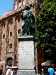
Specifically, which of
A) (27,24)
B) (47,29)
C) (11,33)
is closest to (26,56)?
(27,24)

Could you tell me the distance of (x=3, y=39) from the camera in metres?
50.0

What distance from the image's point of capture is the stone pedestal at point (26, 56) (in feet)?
46.4

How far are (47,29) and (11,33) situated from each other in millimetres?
22081

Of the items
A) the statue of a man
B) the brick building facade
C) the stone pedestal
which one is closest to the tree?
the statue of a man

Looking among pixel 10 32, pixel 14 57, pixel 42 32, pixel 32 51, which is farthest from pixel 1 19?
pixel 32 51

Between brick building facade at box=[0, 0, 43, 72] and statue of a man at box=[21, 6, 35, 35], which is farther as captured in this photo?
brick building facade at box=[0, 0, 43, 72]

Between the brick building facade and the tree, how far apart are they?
1669cm

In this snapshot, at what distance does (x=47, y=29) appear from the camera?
27.4 metres

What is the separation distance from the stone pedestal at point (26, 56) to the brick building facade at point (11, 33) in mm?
31146

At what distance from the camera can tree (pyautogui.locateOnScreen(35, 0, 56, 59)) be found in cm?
2708

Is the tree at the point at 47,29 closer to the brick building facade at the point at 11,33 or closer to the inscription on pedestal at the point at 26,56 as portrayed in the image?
the inscription on pedestal at the point at 26,56

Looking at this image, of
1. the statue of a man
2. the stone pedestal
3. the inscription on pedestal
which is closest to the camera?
the stone pedestal

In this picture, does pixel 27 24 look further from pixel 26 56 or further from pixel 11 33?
pixel 11 33

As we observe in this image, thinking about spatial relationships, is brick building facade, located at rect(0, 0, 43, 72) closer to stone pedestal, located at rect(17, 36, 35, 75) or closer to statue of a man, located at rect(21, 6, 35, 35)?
statue of a man, located at rect(21, 6, 35, 35)
